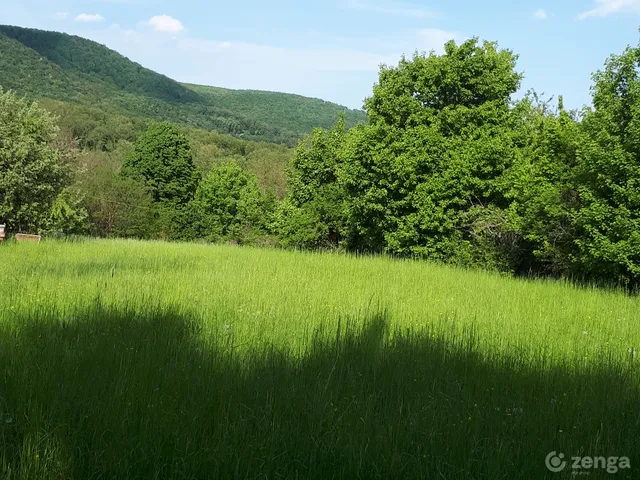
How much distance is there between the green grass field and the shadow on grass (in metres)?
0.01

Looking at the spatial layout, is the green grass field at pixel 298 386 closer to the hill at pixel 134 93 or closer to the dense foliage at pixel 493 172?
the dense foliage at pixel 493 172

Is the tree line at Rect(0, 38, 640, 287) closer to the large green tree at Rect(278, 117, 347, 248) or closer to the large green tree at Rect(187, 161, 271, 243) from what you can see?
the large green tree at Rect(278, 117, 347, 248)

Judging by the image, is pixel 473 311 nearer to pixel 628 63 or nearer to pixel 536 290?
pixel 536 290

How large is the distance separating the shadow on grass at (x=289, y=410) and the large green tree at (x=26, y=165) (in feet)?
62.6

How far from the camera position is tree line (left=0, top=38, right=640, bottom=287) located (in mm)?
13797

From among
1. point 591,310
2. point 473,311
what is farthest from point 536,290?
point 473,311

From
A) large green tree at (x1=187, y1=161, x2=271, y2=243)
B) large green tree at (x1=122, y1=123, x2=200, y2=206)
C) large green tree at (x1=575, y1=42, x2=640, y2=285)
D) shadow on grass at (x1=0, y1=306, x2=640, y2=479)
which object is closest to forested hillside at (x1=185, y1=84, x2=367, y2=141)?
large green tree at (x1=122, y1=123, x2=200, y2=206)

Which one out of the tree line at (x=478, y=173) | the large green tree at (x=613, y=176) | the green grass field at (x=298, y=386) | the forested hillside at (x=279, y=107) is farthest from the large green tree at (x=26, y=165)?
the forested hillside at (x=279, y=107)

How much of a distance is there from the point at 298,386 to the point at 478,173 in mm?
19233

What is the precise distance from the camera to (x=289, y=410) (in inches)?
138

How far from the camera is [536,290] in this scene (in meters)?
10.9

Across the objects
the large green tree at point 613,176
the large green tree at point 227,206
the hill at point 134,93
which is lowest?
the large green tree at point 227,206

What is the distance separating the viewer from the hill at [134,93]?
98.9 m

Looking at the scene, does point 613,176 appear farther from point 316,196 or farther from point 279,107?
point 279,107
